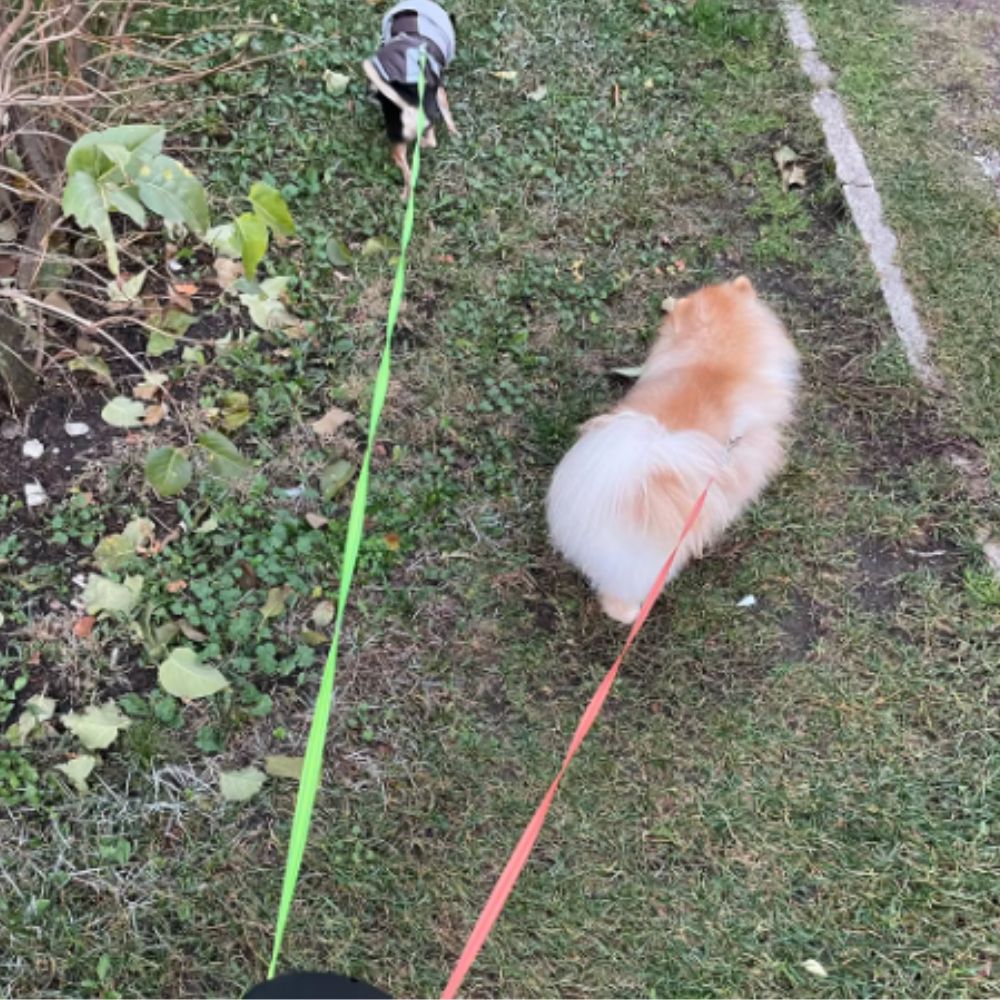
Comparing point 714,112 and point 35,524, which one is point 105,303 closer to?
point 35,524

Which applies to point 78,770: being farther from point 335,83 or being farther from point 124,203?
point 335,83

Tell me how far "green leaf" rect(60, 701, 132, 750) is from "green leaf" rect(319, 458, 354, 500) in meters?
0.79

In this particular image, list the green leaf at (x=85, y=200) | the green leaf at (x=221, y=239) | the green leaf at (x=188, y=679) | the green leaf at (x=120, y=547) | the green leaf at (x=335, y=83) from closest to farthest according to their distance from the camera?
1. the green leaf at (x=85, y=200)
2. the green leaf at (x=188, y=679)
3. the green leaf at (x=120, y=547)
4. the green leaf at (x=221, y=239)
5. the green leaf at (x=335, y=83)

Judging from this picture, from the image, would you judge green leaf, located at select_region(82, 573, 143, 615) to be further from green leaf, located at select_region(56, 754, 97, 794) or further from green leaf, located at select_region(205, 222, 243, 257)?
green leaf, located at select_region(205, 222, 243, 257)

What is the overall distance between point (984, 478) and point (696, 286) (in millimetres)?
1109

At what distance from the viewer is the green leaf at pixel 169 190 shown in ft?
5.29

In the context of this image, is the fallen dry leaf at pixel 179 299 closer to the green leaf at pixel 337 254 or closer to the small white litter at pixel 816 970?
the green leaf at pixel 337 254

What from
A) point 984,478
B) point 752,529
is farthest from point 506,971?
point 984,478

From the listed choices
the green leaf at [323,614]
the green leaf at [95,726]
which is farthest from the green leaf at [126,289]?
the green leaf at [95,726]

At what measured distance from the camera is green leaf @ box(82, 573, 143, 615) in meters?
2.24

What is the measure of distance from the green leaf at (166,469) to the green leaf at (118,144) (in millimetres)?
667

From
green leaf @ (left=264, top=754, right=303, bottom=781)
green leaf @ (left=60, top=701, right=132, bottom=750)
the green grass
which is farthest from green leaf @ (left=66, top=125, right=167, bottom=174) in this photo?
the green grass

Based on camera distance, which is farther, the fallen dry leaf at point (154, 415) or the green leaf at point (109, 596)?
the fallen dry leaf at point (154, 415)

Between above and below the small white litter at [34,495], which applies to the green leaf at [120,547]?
below
